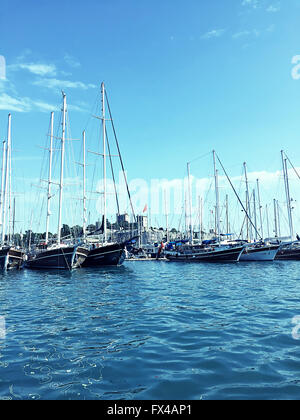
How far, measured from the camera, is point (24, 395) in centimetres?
539

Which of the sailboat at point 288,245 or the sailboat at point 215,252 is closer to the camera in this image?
the sailboat at point 215,252

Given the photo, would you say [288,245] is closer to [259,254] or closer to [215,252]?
[259,254]

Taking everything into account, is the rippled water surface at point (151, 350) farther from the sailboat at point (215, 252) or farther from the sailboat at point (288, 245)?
the sailboat at point (288, 245)

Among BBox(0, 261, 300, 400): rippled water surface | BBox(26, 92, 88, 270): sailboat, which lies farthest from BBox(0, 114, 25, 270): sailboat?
BBox(0, 261, 300, 400): rippled water surface

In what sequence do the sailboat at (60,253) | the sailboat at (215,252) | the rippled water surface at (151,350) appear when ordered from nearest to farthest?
1. the rippled water surface at (151,350)
2. the sailboat at (60,253)
3. the sailboat at (215,252)

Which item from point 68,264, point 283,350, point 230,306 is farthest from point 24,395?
point 68,264

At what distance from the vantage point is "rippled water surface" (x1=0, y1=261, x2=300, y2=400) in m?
5.57

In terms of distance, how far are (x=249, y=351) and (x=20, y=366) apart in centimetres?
560

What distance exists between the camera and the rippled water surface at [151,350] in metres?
5.57

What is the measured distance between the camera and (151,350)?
7.75 m
